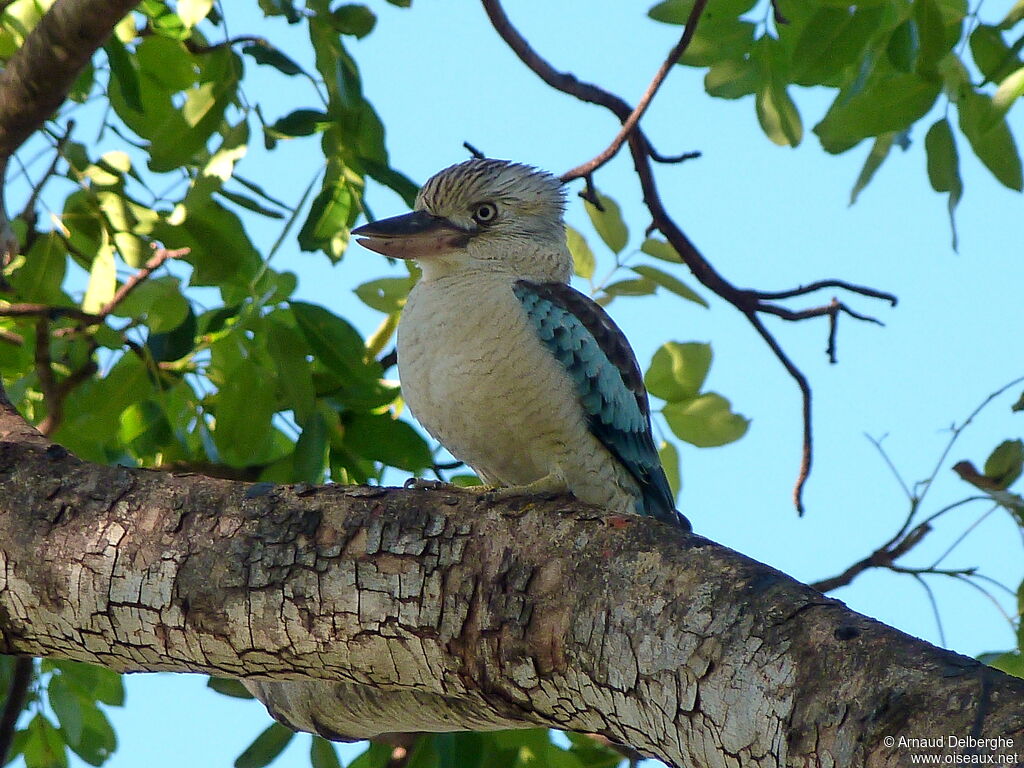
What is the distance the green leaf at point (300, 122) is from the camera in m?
3.69

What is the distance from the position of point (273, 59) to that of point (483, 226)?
2.81 feet

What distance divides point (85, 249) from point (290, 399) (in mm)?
1134

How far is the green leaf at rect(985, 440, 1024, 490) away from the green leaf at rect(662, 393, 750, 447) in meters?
0.75

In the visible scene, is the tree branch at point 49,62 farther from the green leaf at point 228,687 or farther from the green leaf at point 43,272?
the green leaf at point 228,687

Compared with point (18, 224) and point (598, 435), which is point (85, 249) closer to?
point (18, 224)

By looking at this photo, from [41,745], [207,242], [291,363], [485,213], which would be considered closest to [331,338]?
[291,363]

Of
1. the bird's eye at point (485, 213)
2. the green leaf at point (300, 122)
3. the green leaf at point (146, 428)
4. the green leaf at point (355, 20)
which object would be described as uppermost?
the green leaf at point (355, 20)

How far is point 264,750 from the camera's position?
11.7 ft

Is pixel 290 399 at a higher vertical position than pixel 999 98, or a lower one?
lower

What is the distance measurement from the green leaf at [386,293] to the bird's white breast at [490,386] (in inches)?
22.2

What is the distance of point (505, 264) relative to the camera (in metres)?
3.81

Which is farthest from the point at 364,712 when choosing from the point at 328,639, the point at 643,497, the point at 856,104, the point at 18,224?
the point at 18,224

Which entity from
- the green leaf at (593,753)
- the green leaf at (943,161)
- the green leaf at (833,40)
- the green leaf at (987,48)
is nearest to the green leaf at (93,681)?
the green leaf at (593,753)

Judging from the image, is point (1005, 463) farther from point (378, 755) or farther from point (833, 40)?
point (378, 755)
